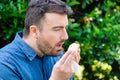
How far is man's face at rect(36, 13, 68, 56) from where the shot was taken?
10.8ft

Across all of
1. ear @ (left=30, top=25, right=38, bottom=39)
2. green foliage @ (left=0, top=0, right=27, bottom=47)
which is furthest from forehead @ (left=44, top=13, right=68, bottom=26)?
green foliage @ (left=0, top=0, right=27, bottom=47)

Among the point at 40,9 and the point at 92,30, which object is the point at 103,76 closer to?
the point at 92,30

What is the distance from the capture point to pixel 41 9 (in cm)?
333

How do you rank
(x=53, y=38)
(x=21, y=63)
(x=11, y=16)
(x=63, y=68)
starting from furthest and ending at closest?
(x=11, y=16) < (x=53, y=38) < (x=21, y=63) < (x=63, y=68)

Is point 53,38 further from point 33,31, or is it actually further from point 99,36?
point 99,36

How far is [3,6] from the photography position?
4305 millimetres

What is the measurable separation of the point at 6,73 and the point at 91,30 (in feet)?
6.27

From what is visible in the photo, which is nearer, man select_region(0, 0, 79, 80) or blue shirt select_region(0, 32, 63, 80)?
→ blue shirt select_region(0, 32, 63, 80)

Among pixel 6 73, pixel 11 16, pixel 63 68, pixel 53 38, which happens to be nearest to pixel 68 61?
pixel 63 68

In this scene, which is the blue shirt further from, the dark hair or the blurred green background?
the blurred green background

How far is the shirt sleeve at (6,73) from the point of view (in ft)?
10.1

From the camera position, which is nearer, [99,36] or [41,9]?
[41,9]

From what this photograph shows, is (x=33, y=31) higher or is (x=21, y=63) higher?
(x=33, y=31)

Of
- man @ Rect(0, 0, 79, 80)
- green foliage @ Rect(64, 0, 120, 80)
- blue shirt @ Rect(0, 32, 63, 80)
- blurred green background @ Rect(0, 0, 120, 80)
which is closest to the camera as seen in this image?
blue shirt @ Rect(0, 32, 63, 80)
